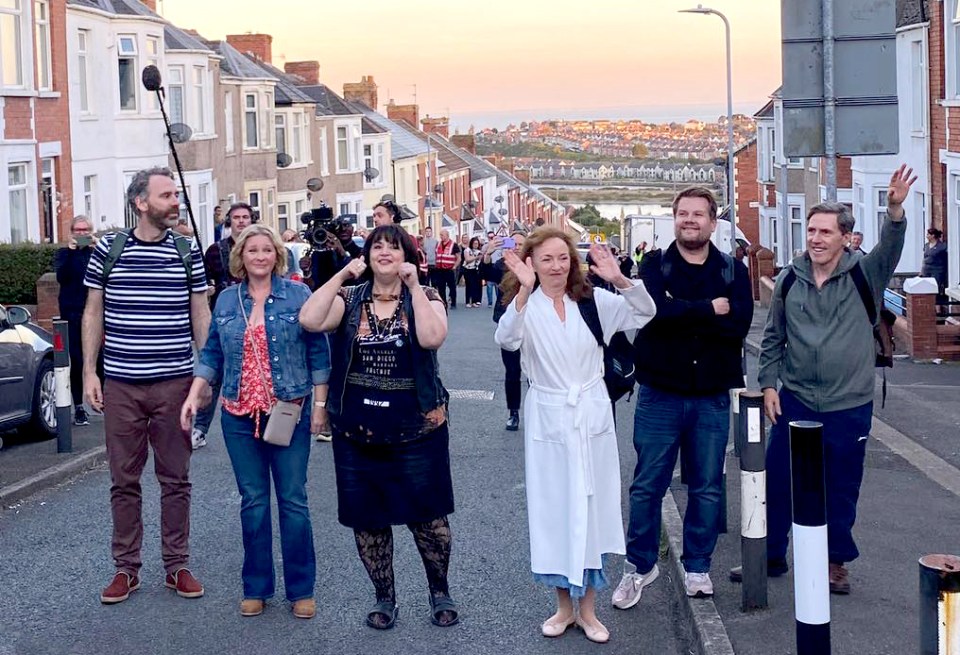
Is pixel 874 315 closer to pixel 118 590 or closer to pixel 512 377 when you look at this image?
pixel 118 590

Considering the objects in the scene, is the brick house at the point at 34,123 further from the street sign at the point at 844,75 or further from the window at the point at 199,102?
the street sign at the point at 844,75

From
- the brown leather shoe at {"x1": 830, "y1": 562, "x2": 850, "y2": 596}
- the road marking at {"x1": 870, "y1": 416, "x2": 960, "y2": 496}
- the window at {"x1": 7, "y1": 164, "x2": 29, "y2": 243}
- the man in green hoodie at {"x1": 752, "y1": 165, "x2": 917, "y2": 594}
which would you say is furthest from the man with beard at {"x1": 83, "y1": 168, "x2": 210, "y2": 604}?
the window at {"x1": 7, "y1": 164, "x2": 29, "y2": 243}

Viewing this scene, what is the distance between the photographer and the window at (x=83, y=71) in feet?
101

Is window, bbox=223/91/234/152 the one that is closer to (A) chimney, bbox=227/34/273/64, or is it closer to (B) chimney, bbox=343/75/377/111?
(A) chimney, bbox=227/34/273/64

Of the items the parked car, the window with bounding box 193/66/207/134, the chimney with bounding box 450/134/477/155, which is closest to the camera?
the parked car

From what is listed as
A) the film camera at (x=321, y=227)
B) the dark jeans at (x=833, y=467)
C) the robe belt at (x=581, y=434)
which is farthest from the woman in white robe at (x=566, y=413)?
the film camera at (x=321, y=227)

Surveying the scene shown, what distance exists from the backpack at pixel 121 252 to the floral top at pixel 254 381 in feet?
1.77

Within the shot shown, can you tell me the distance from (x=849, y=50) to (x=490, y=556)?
12.9ft

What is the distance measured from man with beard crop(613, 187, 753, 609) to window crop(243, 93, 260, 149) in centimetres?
4052

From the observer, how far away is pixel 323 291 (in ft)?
21.1

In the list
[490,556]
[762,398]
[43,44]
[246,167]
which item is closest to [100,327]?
[490,556]

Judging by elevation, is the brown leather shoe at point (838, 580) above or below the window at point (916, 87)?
below

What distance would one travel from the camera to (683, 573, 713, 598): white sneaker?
269 inches

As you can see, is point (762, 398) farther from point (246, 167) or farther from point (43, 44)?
point (246, 167)
